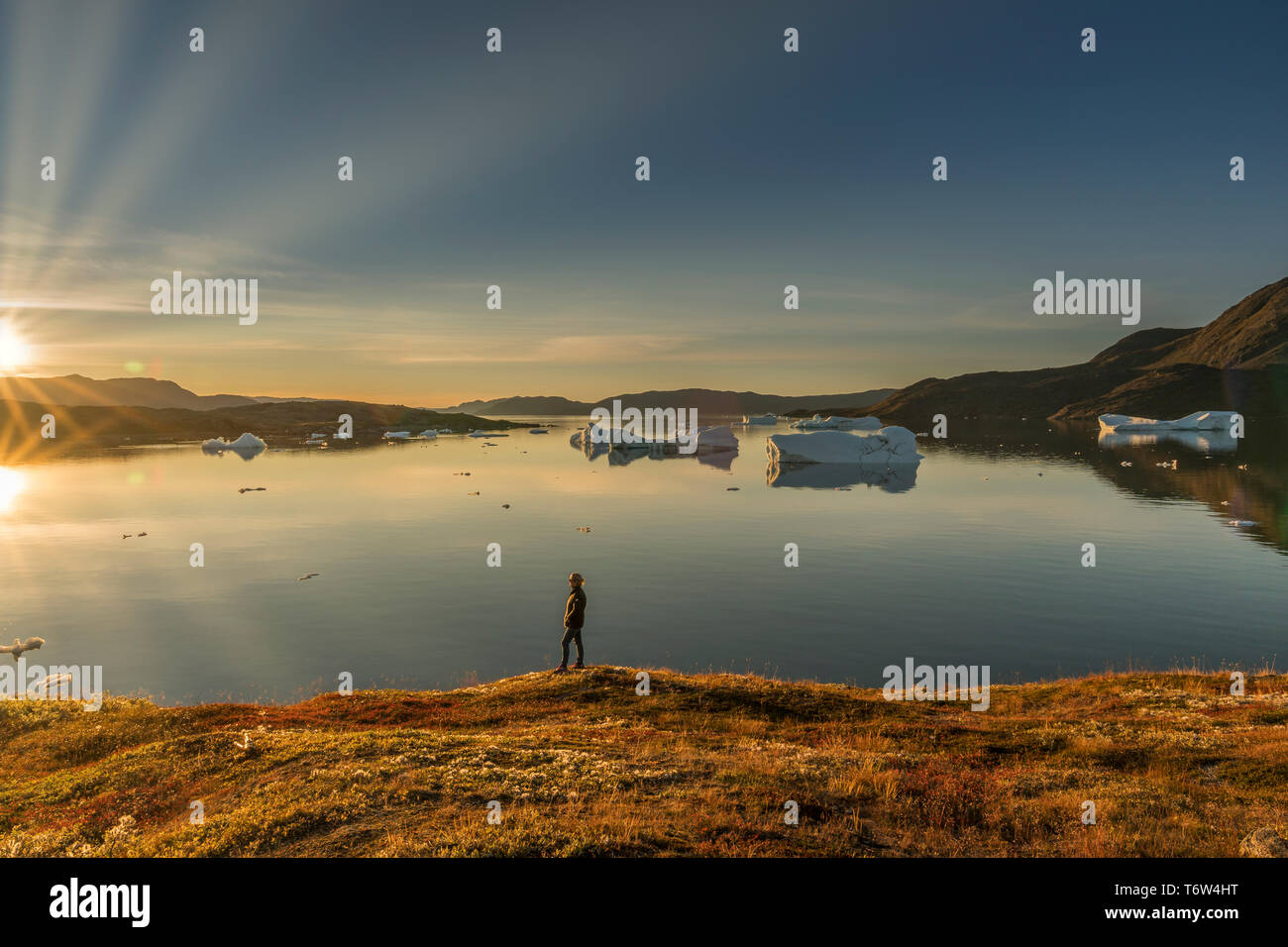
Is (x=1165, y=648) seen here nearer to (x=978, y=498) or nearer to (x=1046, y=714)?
(x=1046, y=714)

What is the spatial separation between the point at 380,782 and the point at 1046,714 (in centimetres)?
2058

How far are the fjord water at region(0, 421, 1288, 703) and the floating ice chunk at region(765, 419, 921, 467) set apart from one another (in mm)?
28501

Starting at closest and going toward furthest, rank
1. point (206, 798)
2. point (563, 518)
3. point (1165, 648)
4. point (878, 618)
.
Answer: point (206, 798)
point (1165, 648)
point (878, 618)
point (563, 518)

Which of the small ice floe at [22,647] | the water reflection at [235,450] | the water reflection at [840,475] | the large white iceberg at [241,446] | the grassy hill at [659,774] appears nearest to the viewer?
the grassy hill at [659,774]

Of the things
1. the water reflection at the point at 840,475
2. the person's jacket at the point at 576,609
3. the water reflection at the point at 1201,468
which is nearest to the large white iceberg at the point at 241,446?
the water reflection at the point at 840,475

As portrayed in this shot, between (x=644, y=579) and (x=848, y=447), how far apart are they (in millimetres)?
86753

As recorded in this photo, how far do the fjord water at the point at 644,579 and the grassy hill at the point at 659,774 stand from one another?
7.70m

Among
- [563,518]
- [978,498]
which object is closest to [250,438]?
[563,518]

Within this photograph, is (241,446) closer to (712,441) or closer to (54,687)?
(712,441)

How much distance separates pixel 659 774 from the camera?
46.9 ft

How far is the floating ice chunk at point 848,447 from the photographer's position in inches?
4796

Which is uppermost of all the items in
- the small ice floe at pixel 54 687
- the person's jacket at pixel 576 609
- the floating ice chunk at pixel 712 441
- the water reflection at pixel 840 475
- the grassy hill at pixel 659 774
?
the floating ice chunk at pixel 712 441

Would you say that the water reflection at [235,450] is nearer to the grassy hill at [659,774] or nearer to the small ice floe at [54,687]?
the small ice floe at [54,687]

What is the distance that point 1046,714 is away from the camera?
73.6 feet
